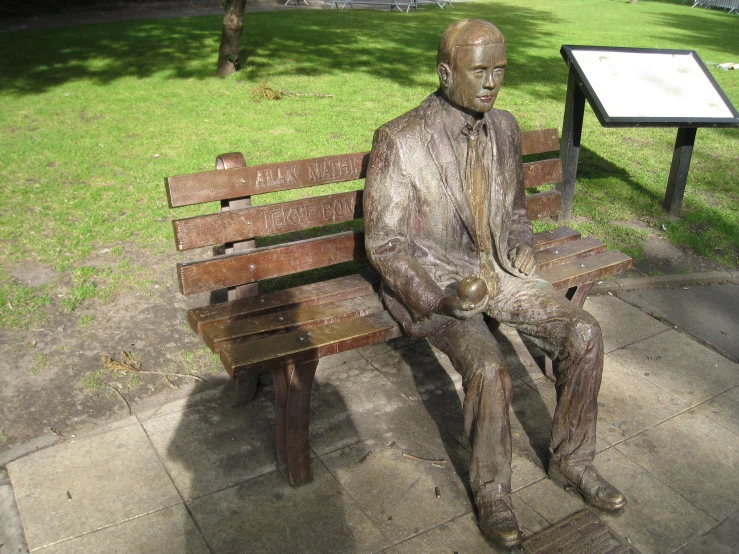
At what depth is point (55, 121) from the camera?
30.5ft

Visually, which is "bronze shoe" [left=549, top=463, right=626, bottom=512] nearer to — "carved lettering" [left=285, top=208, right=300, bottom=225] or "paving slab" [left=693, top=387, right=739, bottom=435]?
"paving slab" [left=693, top=387, right=739, bottom=435]

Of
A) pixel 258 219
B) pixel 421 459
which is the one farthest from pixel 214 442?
pixel 258 219

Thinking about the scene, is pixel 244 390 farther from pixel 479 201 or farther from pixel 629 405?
pixel 629 405

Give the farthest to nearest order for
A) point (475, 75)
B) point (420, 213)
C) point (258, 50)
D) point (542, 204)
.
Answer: point (258, 50), point (542, 204), point (420, 213), point (475, 75)

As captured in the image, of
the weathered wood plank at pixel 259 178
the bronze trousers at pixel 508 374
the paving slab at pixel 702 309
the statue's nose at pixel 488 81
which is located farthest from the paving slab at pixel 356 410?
the paving slab at pixel 702 309

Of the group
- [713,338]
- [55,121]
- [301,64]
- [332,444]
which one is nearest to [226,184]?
[332,444]

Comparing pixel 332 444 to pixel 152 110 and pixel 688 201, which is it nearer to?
pixel 688 201

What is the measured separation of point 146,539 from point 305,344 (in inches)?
41.9

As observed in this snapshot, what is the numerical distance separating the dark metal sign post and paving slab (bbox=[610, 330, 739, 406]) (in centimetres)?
187

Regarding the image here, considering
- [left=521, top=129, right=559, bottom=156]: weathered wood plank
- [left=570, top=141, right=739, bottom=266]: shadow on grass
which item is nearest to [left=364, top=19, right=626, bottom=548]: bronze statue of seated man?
[left=521, top=129, right=559, bottom=156]: weathered wood plank

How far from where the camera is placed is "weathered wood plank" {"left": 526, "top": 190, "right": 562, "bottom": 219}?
495cm

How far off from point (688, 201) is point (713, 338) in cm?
276

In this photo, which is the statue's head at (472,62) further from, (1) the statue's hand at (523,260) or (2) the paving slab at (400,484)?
(2) the paving slab at (400,484)

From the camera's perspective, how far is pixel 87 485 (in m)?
3.50
